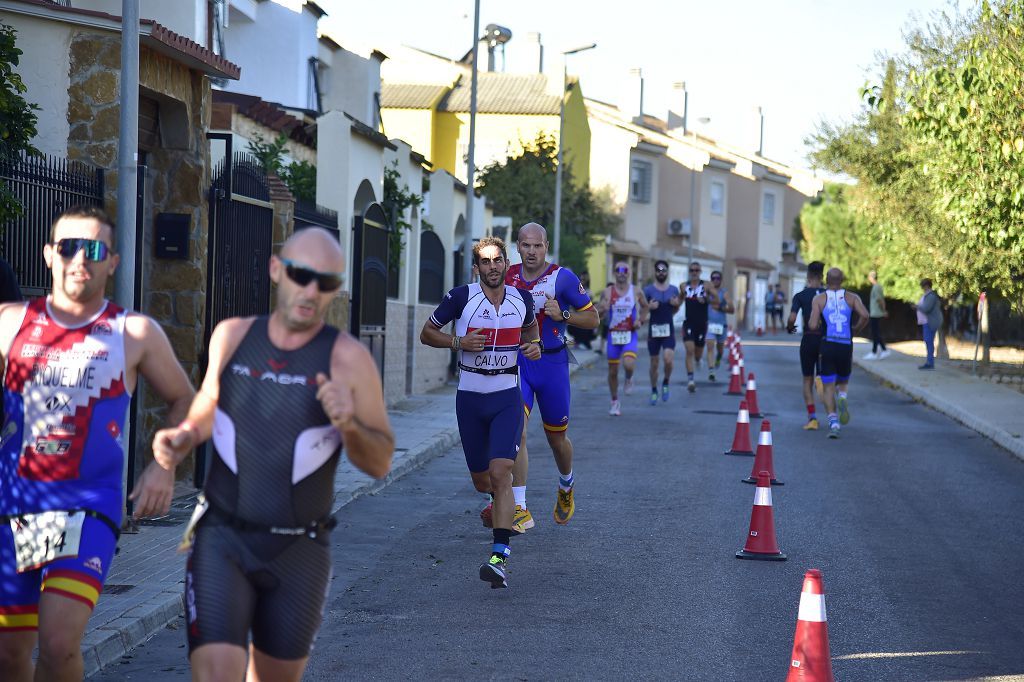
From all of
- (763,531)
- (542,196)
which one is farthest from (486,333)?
(542,196)

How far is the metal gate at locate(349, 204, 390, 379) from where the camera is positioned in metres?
17.0

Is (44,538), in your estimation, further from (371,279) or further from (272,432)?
(371,279)

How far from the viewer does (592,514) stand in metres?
11.0

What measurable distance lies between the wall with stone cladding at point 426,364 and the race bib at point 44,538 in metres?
16.5

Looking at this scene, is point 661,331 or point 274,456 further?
point 661,331

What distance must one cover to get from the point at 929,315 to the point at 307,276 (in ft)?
94.7

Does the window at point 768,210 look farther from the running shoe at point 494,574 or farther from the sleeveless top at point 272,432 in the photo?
the sleeveless top at point 272,432

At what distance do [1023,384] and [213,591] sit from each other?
24.6 meters

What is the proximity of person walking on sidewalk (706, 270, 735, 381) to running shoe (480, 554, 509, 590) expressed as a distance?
53.8 feet

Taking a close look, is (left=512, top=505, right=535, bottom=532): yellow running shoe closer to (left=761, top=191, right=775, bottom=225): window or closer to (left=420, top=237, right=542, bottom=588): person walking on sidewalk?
(left=420, top=237, right=542, bottom=588): person walking on sidewalk

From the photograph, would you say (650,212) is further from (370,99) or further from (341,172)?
(341,172)

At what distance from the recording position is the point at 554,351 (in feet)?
33.6

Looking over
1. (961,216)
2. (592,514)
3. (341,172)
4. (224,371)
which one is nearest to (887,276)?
(961,216)

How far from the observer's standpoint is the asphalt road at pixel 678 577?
6547mm
